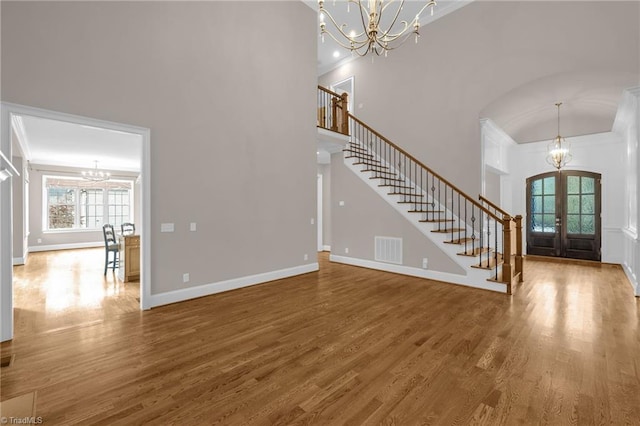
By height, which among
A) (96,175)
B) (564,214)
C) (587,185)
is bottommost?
(564,214)

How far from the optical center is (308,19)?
6.12m

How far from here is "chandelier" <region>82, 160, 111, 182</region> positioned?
980 centimetres

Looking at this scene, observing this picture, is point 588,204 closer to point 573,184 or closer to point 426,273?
point 573,184

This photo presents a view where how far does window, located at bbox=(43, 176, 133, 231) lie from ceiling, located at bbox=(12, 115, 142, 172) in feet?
2.12

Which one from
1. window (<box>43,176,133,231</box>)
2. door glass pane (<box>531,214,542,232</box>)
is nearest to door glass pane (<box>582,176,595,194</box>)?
door glass pane (<box>531,214,542,232</box>)

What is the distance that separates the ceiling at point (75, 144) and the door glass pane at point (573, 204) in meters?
10.2

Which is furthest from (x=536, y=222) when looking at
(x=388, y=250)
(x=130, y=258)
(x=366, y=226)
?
(x=130, y=258)

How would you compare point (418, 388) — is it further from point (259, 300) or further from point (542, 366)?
point (259, 300)

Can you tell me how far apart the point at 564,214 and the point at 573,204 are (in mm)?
330

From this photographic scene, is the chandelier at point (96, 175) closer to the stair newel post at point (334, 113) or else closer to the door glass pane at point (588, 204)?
the stair newel post at point (334, 113)

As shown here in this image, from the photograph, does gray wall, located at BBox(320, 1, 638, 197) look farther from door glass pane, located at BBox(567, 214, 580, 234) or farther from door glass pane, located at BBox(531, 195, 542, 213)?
door glass pane, located at BBox(567, 214, 580, 234)

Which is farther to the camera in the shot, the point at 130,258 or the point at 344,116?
the point at 344,116

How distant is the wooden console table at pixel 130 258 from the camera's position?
17.6 feet

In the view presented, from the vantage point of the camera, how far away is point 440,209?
6.54 meters
